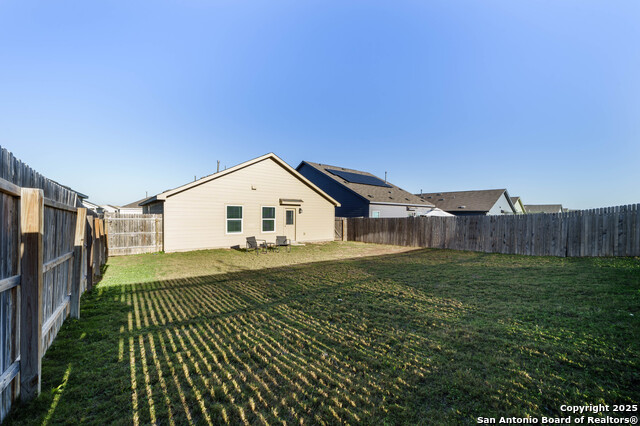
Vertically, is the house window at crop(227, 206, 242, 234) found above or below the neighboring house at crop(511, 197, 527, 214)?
below

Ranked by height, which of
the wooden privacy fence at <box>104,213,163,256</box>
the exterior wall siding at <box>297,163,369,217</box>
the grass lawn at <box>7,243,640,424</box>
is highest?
the exterior wall siding at <box>297,163,369,217</box>

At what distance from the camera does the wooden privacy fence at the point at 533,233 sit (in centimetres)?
1005

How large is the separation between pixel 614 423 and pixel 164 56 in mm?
20696

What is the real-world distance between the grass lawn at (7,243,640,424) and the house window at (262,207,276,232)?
31.4ft

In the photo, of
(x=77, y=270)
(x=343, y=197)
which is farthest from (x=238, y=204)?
(x=343, y=197)

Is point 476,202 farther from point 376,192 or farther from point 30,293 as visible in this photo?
point 30,293

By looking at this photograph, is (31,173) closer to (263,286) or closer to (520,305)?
(263,286)

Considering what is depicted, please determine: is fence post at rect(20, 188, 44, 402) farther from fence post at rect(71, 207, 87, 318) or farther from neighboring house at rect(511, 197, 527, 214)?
neighboring house at rect(511, 197, 527, 214)

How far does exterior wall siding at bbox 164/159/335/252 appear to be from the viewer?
13.2 meters

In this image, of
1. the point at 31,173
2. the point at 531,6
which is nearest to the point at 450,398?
the point at 31,173

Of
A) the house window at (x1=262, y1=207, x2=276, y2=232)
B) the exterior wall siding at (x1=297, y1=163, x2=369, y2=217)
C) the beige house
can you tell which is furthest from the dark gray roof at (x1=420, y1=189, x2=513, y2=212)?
the house window at (x1=262, y1=207, x2=276, y2=232)

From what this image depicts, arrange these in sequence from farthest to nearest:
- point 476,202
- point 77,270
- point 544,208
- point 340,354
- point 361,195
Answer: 1. point 544,208
2. point 476,202
3. point 361,195
4. point 77,270
5. point 340,354

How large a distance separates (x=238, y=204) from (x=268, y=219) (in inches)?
83.9

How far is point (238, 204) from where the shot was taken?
14.9 meters
